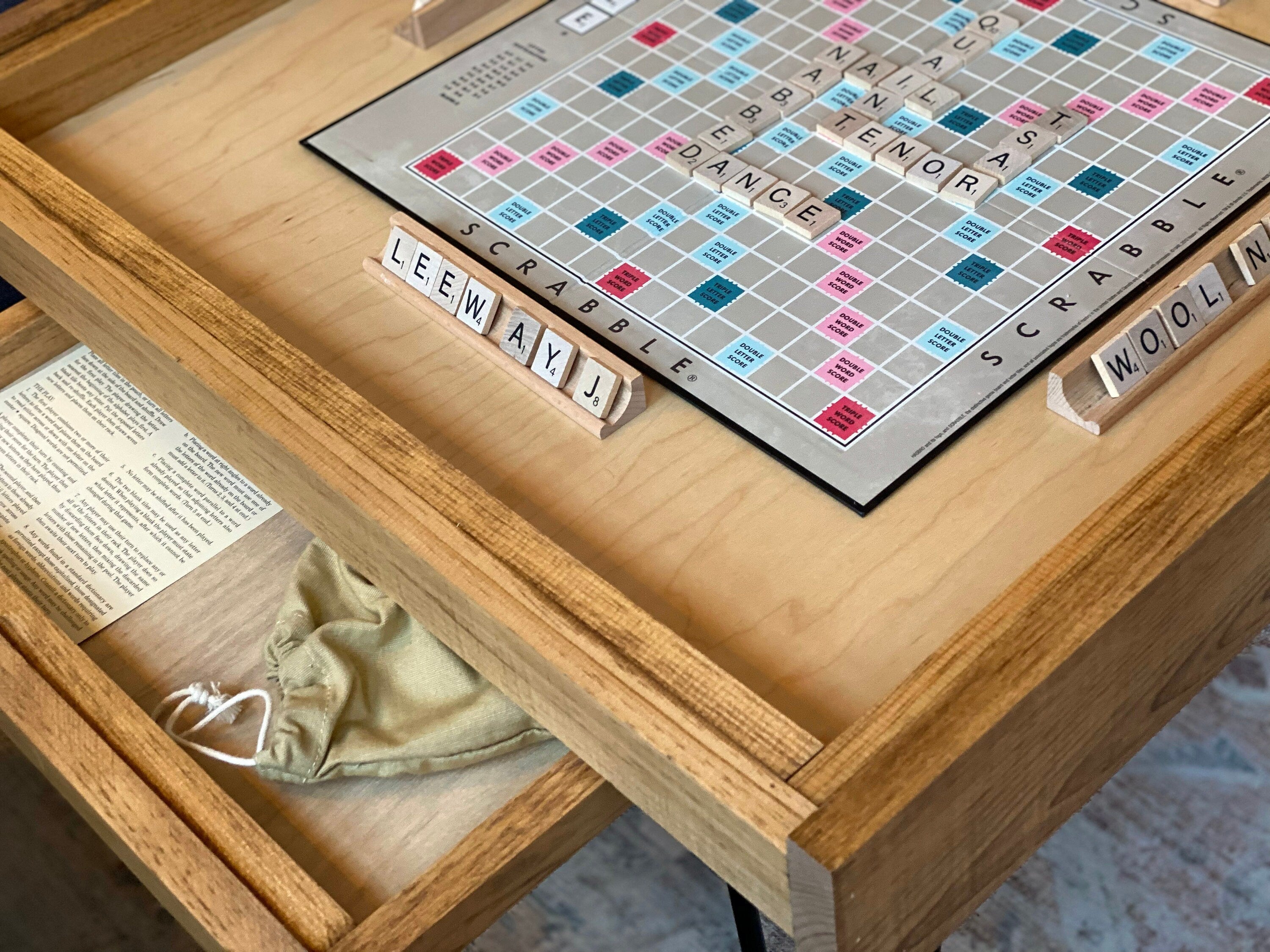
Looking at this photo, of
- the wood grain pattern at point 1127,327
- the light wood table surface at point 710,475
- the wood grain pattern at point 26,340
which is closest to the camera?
the light wood table surface at point 710,475

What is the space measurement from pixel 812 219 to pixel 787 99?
237 millimetres

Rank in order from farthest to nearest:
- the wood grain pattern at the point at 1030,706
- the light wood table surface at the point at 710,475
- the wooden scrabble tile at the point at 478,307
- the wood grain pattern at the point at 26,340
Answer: the wood grain pattern at the point at 26,340 → the wooden scrabble tile at the point at 478,307 → the light wood table surface at the point at 710,475 → the wood grain pattern at the point at 1030,706

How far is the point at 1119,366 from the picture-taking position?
1.15 metres

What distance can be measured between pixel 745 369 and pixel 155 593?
65 cm

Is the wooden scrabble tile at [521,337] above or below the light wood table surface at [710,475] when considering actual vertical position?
above

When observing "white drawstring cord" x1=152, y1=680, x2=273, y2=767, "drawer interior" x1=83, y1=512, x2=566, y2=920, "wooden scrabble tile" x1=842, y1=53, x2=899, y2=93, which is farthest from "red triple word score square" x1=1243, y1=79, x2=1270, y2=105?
"white drawstring cord" x1=152, y1=680, x2=273, y2=767

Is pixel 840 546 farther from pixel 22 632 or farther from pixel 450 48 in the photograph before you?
pixel 450 48

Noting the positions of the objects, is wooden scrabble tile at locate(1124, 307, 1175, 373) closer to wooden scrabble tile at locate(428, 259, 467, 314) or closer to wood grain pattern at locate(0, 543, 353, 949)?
wooden scrabble tile at locate(428, 259, 467, 314)

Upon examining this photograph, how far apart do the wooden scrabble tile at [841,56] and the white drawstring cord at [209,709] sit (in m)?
0.91

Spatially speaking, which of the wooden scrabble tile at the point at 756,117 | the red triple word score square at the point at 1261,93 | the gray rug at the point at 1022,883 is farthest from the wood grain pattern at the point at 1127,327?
the gray rug at the point at 1022,883

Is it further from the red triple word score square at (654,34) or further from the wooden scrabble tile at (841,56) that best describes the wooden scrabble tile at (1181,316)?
the red triple word score square at (654,34)

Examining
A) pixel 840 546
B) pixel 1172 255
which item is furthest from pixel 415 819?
pixel 1172 255

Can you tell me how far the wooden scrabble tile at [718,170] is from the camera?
142 centimetres

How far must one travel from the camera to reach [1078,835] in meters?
1.89
